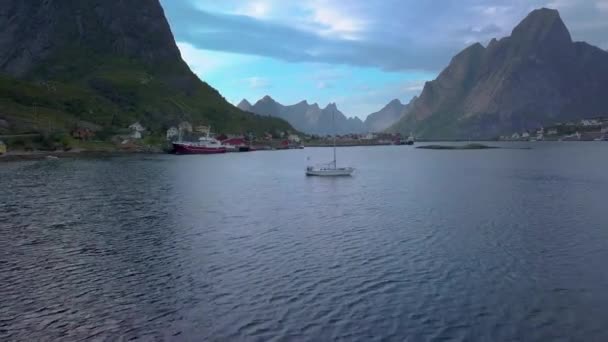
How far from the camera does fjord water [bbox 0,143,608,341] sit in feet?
74.0

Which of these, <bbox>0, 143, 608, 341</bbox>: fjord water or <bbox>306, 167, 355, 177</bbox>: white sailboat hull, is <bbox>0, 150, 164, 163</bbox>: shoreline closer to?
<bbox>306, 167, 355, 177</bbox>: white sailboat hull

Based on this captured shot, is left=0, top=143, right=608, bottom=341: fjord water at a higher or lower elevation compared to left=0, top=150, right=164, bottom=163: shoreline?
lower

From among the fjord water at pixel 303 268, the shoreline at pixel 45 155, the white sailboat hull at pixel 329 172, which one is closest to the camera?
the fjord water at pixel 303 268

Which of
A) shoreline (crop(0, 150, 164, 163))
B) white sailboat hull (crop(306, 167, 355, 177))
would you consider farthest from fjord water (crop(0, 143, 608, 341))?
shoreline (crop(0, 150, 164, 163))

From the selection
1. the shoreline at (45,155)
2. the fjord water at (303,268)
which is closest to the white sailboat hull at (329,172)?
the fjord water at (303,268)

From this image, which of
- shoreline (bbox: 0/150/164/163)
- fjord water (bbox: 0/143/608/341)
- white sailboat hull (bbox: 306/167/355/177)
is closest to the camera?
fjord water (bbox: 0/143/608/341)

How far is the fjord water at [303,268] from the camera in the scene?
22.5 meters

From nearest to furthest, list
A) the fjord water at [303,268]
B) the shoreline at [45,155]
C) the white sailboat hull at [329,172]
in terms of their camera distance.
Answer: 1. the fjord water at [303,268]
2. the white sailboat hull at [329,172]
3. the shoreline at [45,155]

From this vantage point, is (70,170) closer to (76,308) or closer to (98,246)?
(98,246)

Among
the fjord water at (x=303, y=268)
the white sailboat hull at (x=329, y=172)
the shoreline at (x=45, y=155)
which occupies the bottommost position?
the fjord water at (x=303, y=268)

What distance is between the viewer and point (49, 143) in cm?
17488

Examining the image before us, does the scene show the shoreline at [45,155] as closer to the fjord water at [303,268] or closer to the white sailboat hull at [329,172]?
the white sailboat hull at [329,172]

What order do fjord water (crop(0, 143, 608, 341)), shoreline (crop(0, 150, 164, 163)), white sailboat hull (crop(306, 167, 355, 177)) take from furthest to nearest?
shoreline (crop(0, 150, 164, 163)) < white sailboat hull (crop(306, 167, 355, 177)) < fjord water (crop(0, 143, 608, 341))

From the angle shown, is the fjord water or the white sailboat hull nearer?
the fjord water
